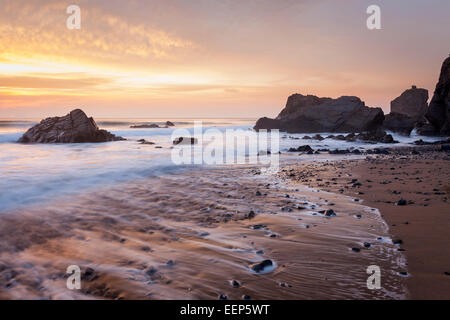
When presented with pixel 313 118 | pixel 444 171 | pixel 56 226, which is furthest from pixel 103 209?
pixel 313 118

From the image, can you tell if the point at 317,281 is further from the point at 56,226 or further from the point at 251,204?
the point at 56,226

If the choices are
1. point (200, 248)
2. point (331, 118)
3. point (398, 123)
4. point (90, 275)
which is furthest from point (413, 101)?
point (90, 275)

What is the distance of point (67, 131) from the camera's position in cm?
2341

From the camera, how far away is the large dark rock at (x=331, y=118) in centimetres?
4753

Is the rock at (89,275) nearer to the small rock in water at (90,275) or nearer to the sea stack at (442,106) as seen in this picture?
the small rock in water at (90,275)

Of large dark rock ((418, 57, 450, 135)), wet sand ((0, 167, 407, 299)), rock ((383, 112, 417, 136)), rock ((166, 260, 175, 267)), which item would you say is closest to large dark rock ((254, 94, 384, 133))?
rock ((383, 112, 417, 136))

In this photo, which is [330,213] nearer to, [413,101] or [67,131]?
[67,131]

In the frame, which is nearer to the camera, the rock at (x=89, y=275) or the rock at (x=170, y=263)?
the rock at (x=89, y=275)

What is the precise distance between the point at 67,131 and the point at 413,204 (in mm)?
24783

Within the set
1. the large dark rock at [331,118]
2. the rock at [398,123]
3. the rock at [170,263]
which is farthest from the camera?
the large dark rock at [331,118]

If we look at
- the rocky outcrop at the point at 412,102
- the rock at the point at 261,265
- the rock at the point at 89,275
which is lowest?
the rock at the point at 89,275

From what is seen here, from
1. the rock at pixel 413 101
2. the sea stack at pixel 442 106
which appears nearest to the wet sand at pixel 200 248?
the sea stack at pixel 442 106

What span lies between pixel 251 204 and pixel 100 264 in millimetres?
3513

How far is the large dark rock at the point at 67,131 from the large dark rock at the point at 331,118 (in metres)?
39.6
